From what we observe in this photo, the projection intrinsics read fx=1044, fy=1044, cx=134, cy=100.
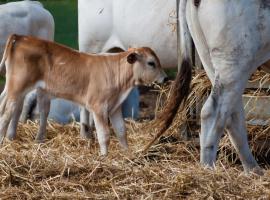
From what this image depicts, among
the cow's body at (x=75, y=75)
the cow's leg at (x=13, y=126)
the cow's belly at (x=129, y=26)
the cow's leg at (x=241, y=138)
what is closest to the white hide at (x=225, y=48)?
the cow's leg at (x=241, y=138)

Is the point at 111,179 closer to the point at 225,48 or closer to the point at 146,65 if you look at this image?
the point at 225,48

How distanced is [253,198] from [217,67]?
129cm

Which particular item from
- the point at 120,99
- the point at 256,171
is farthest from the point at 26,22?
the point at 256,171

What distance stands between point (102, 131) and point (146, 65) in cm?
72

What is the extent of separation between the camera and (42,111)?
9805mm

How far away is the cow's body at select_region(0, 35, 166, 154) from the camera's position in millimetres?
9195

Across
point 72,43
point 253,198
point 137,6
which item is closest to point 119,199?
point 253,198

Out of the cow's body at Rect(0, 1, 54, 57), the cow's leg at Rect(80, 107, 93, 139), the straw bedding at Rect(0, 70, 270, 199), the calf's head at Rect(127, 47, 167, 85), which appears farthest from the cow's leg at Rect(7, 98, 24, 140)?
the cow's body at Rect(0, 1, 54, 57)

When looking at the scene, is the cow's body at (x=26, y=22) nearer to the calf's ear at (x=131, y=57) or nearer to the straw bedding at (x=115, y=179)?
the calf's ear at (x=131, y=57)

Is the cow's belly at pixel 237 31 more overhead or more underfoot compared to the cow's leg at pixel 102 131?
more overhead

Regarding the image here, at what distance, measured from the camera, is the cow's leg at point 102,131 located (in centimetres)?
902

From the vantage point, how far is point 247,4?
774cm

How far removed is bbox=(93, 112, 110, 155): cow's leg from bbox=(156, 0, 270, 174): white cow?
4.24 ft

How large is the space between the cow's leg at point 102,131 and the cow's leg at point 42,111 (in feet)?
2.17
